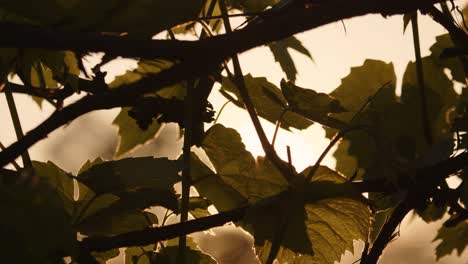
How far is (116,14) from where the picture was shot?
582 millimetres

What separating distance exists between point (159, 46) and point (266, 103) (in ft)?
2.28

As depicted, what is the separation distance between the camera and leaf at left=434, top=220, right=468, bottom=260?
5.15ft

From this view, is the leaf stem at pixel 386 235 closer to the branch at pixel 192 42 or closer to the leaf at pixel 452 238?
the branch at pixel 192 42

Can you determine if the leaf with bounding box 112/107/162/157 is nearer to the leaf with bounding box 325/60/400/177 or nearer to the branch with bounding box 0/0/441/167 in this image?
the leaf with bounding box 325/60/400/177

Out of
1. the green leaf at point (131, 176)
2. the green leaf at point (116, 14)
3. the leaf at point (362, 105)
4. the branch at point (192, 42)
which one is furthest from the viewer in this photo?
the leaf at point (362, 105)

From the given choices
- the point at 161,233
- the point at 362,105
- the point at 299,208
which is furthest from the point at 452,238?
the point at 161,233

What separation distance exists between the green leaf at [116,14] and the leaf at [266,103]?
0.53 metres

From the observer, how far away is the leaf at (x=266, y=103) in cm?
114

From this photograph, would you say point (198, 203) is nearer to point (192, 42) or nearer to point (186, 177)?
point (186, 177)

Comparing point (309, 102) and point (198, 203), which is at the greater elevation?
point (309, 102)

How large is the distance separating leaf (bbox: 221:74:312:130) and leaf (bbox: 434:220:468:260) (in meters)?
0.54

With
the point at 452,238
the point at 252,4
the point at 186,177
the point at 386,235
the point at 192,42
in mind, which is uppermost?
the point at 252,4

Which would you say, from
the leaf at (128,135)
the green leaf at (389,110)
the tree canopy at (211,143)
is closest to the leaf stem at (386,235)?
the tree canopy at (211,143)

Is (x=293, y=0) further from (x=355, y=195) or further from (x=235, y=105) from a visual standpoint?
(x=235, y=105)
